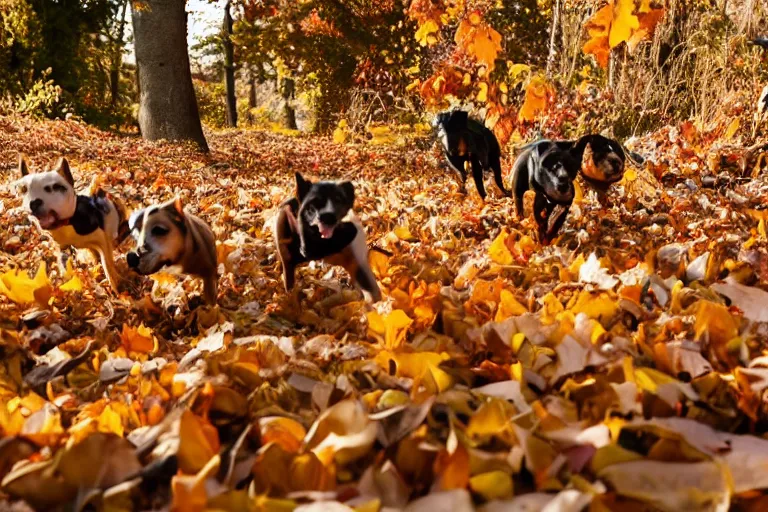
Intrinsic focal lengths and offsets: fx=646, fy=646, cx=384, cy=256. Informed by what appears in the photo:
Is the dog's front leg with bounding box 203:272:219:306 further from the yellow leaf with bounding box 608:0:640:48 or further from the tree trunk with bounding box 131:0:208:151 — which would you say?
the tree trunk with bounding box 131:0:208:151

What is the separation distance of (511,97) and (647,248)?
5.14 m

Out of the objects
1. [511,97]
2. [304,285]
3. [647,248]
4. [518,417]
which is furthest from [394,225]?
[511,97]

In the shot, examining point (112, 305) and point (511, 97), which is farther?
point (511, 97)

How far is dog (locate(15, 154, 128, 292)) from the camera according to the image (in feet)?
9.19

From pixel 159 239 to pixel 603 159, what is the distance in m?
2.18

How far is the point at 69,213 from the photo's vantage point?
9.46 ft

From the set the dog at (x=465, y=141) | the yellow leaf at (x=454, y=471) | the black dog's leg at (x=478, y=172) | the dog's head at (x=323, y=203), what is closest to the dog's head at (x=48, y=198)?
the dog's head at (x=323, y=203)

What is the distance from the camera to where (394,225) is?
4203 millimetres

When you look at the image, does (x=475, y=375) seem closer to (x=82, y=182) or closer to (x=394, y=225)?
(x=394, y=225)

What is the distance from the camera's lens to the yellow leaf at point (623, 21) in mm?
2221

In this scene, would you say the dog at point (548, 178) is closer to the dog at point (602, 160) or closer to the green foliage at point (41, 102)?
the dog at point (602, 160)

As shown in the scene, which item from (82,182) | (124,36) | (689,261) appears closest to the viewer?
(689,261)

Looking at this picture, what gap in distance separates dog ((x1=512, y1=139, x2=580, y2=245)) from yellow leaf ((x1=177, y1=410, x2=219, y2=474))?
88.2 inches

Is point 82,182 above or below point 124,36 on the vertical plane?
below
